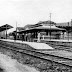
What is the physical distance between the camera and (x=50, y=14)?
174 feet

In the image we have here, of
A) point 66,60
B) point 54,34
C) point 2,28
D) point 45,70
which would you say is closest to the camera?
point 45,70

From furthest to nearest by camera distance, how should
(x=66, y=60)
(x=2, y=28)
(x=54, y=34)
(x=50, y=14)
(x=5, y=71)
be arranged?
(x=2, y=28), (x=54, y=34), (x=50, y=14), (x=66, y=60), (x=5, y=71)

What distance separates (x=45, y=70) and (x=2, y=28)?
236ft

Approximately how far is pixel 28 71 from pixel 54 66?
173 centimetres

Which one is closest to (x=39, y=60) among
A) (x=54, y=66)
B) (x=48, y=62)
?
(x=48, y=62)

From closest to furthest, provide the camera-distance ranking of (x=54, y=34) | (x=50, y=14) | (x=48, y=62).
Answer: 1. (x=48, y=62)
2. (x=50, y=14)
3. (x=54, y=34)

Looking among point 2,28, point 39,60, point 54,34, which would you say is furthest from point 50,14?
point 39,60

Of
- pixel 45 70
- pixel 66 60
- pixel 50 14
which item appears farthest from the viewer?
pixel 50 14

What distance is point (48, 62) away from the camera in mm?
12766

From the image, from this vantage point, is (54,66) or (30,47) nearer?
(54,66)

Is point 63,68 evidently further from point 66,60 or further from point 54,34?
point 54,34

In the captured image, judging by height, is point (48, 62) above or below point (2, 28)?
below

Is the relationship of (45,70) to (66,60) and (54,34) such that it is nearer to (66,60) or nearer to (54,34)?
(66,60)

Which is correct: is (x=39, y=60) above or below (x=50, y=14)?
below
